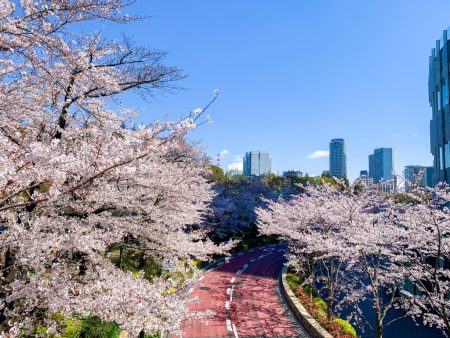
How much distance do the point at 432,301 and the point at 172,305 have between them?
21.3 ft

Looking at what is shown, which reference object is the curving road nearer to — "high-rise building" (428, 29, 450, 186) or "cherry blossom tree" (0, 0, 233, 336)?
"cherry blossom tree" (0, 0, 233, 336)

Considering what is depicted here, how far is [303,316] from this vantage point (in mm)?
14562

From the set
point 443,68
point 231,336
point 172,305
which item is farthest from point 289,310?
point 443,68

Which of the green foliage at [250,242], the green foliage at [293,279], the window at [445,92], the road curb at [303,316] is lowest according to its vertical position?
the road curb at [303,316]

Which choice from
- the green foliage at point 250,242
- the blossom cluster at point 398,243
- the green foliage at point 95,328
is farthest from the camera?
the green foliage at point 250,242

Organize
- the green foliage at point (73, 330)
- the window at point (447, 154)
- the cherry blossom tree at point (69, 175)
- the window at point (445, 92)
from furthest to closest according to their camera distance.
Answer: the window at point (445, 92), the window at point (447, 154), the green foliage at point (73, 330), the cherry blossom tree at point (69, 175)

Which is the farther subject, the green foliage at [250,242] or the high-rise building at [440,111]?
the green foliage at [250,242]

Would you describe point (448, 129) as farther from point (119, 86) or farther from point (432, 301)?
point (119, 86)

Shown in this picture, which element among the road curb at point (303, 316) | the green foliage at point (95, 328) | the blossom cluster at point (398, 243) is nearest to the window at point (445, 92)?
the blossom cluster at point (398, 243)

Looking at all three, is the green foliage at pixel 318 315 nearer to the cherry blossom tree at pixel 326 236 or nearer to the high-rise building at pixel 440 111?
the cherry blossom tree at pixel 326 236

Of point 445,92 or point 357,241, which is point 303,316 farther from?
point 445,92

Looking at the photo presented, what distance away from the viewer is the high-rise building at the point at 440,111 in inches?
1070

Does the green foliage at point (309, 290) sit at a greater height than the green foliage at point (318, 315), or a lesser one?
lesser

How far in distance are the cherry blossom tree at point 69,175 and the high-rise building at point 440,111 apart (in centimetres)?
2608
